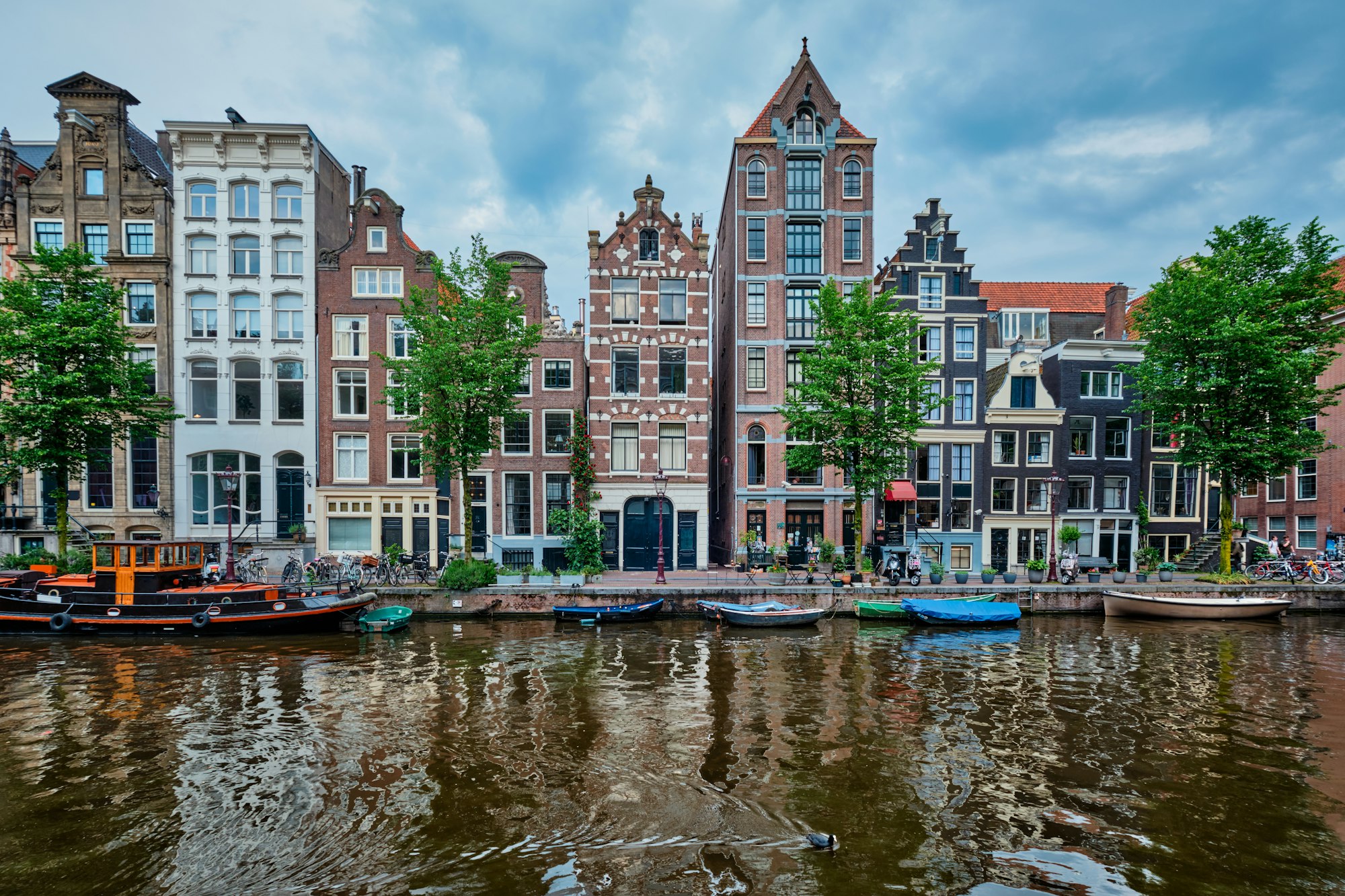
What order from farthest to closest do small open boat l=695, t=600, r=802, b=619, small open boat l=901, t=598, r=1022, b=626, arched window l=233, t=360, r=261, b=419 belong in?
arched window l=233, t=360, r=261, b=419
small open boat l=901, t=598, r=1022, b=626
small open boat l=695, t=600, r=802, b=619

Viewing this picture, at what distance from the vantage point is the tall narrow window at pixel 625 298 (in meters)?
34.7

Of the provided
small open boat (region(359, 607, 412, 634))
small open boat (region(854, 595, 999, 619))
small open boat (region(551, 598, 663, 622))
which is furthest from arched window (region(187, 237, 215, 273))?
small open boat (region(854, 595, 999, 619))

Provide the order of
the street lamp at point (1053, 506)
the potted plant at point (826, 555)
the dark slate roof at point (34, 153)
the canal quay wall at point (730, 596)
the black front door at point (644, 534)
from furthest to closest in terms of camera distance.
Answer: the dark slate roof at point (34, 153), the black front door at point (644, 534), the potted plant at point (826, 555), the street lamp at point (1053, 506), the canal quay wall at point (730, 596)

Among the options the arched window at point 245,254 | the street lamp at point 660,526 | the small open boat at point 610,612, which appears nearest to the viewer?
the small open boat at point 610,612

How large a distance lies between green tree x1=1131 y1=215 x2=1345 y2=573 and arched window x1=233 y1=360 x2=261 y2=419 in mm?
45852

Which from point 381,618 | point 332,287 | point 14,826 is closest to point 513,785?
point 14,826

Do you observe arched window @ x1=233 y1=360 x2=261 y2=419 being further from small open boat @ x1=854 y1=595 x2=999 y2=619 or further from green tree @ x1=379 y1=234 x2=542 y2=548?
small open boat @ x1=854 y1=595 x2=999 y2=619

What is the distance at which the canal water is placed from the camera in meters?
8.54

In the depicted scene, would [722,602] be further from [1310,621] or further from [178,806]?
[1310,621]

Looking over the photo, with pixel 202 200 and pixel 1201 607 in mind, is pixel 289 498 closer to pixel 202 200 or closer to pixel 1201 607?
pixel 202 200

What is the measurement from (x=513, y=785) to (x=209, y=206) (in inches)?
1487

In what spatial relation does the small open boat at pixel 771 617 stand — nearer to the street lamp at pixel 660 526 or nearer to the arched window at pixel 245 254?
the street lamp at pixel 660 526

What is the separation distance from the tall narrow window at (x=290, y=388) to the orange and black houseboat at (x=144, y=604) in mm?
12028

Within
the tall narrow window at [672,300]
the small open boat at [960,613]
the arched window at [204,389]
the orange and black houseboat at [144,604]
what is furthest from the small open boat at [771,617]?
the arched window at [204,389]
